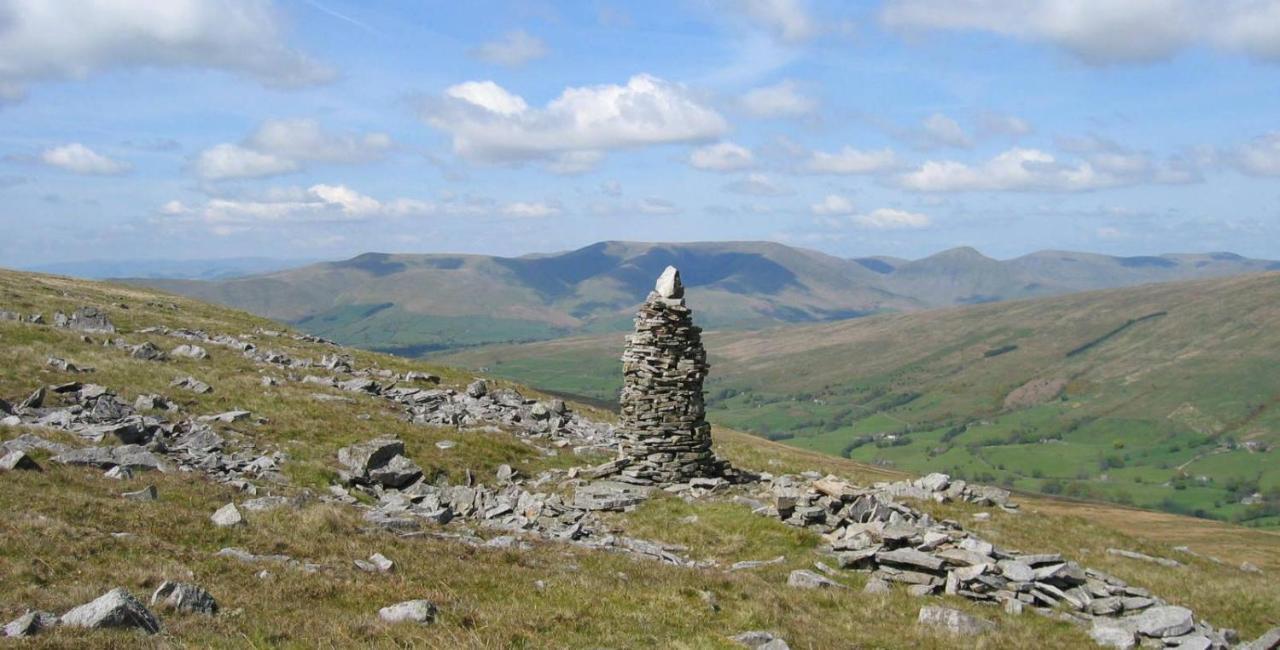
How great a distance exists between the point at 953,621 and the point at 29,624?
16.3 meters

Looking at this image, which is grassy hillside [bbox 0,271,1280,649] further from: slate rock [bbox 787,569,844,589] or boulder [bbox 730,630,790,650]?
slate rock [bbox 787,569,844,589]

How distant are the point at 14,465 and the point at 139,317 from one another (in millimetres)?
46463

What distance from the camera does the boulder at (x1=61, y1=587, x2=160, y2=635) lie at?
1095 cm

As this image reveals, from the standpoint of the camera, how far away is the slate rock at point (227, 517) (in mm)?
17859

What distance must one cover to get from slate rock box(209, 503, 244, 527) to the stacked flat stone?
16.0 meters

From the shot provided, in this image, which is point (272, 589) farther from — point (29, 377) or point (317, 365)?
point (317, 365)

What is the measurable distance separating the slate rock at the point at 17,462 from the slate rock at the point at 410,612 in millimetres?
12700

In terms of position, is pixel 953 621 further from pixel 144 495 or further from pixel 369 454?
pixel 369 454

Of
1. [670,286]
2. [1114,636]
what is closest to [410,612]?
[1114,636]

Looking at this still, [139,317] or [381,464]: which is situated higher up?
[139,317]

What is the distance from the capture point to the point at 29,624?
10648mm

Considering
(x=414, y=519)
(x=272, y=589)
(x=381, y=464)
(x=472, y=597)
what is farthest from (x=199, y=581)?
(x=381, y=464)

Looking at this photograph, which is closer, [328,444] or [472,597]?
[472,597]

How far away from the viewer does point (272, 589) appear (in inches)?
549
